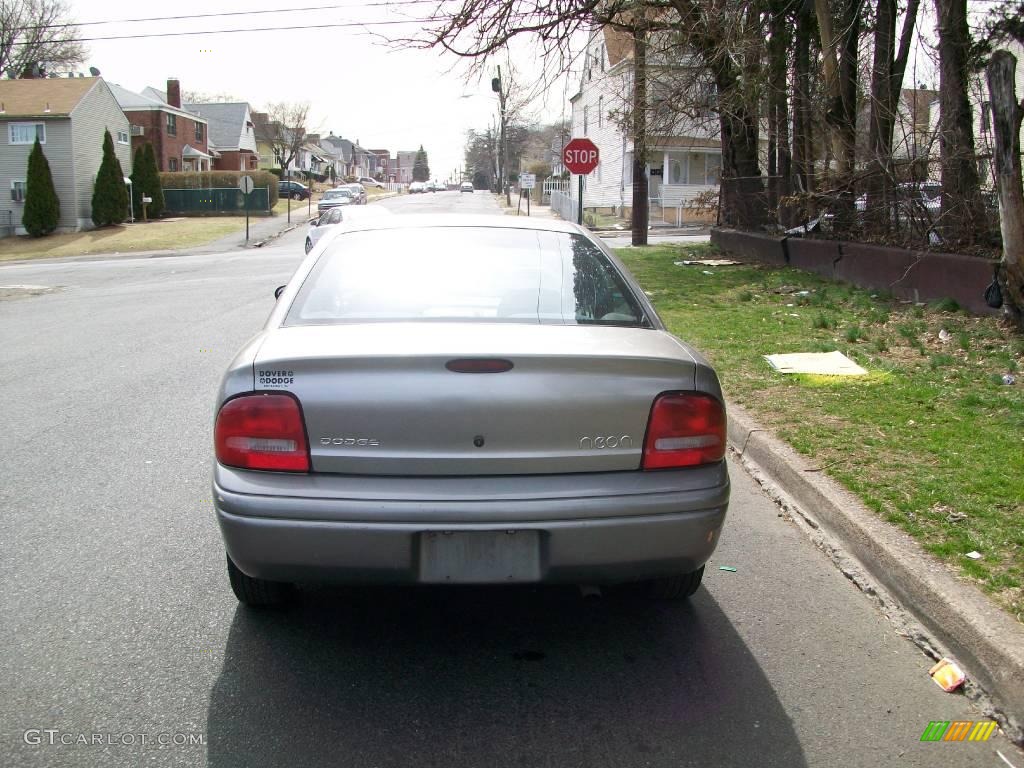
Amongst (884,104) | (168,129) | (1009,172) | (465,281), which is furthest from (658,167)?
(465,281)

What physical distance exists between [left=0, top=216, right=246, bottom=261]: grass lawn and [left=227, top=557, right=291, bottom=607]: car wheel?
3662 cm

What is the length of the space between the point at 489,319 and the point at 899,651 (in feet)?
6.85

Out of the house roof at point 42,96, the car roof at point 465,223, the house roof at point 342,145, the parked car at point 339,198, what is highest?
the house roof at point 342,145

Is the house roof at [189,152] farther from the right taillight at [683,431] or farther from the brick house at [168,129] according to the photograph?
the right taillight at [683,431]

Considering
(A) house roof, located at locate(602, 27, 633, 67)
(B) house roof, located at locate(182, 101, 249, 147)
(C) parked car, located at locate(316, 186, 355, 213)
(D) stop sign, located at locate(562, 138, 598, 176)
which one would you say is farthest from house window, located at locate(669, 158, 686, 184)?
(B) house roof, located at locate(182, 101, 249, 147)

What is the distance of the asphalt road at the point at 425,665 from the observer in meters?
2.97

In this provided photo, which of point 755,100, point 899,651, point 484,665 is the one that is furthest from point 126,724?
point 755,100

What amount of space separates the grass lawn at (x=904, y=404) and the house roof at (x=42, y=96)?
4734 centimetres

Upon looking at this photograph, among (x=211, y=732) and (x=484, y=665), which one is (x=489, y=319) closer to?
(x=484, y=665)

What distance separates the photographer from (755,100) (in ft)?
52.4

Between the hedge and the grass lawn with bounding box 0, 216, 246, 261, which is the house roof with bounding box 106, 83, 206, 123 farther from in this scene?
the grass lawn with bounding box 0, 216, 246, 261

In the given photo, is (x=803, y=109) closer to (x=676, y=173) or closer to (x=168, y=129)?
(x=676, y=173)

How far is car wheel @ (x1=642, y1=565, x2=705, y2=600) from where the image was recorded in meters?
3.92

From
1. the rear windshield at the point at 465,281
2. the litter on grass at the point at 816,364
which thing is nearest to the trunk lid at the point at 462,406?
the rear windshield at the point at 465,281
